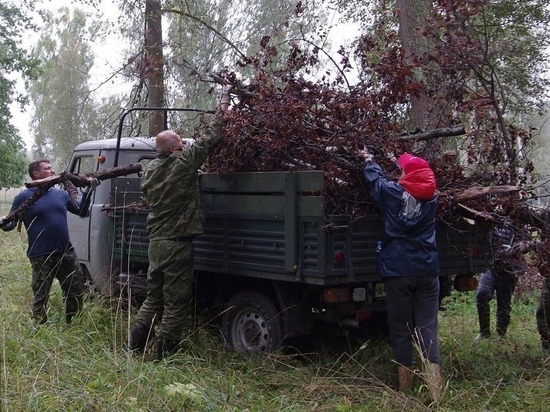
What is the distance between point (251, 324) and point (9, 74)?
1113 inches

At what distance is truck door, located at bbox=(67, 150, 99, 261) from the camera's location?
794 centimetres

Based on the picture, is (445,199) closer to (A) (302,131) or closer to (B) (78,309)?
(A) (302,131)

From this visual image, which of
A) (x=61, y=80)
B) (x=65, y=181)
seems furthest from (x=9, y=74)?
(x=65, y=181)

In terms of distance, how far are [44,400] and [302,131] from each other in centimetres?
287

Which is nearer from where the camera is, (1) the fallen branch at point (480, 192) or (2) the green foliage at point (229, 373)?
(2) the green foliage at point (229, 373)

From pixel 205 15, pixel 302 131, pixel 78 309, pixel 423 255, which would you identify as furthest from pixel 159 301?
pixel 205 15

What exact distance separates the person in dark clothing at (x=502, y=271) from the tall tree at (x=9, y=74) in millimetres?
26501

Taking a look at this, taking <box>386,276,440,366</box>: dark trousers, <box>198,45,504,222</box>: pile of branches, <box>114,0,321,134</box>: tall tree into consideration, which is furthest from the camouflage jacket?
<box>114,0,321,134</box>: tall tree

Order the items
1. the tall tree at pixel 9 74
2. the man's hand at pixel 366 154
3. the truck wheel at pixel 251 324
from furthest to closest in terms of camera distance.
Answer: the tall tree at pixel 9 74 < the truck wheel at pixel 251 324 < the man's hand at pixel 366 154

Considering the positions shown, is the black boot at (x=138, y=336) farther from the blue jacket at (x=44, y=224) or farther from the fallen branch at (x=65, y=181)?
the fallen branch at (x=65, y=181)

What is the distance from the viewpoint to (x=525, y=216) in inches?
223

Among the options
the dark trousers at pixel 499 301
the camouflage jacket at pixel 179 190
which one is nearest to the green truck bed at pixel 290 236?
the camouflage jacket at pixel 179 190

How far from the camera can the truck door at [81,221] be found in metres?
7.94

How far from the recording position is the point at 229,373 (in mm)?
5359
